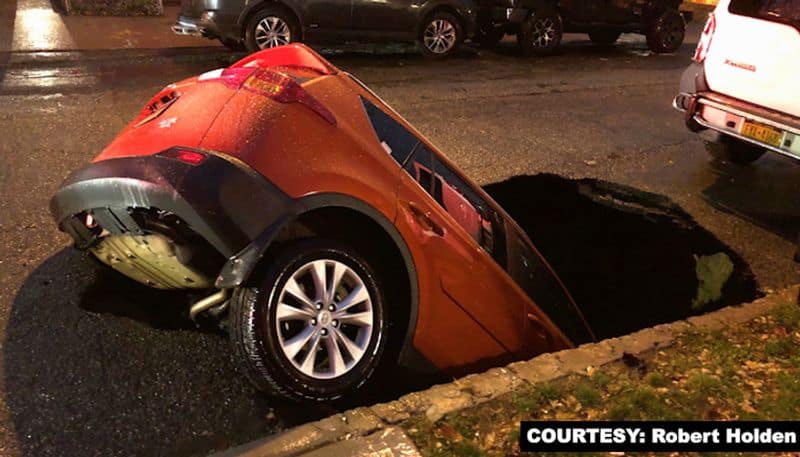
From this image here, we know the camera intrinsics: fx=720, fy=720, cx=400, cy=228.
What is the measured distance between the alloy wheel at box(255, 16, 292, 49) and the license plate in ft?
22.1

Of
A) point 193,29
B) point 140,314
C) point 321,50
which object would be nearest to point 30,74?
point 193,29

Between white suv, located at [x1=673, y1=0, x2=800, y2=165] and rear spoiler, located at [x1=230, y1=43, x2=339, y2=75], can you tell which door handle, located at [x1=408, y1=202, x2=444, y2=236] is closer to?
rear spoiler, located at [x1=230, y1=43, x2=339, y2=75]

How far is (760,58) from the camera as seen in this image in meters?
5.83

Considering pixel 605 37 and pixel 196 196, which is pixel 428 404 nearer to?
pixel 196 196

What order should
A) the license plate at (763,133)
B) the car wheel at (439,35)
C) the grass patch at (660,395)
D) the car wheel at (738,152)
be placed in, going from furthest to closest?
1. the car wheel at (439,35)
2. the car wheel at (738,152)
3. the license plate at (763,133)
4. the grass patch at (660,395)

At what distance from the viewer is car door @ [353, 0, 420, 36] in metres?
11.1

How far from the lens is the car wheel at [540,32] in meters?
12.8

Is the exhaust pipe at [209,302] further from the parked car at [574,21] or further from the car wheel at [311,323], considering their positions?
the parked car at [574,21]

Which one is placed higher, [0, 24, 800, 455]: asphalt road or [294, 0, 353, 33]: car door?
[294, 0, 353, 33]: car door

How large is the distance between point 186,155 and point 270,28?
8.10 metres

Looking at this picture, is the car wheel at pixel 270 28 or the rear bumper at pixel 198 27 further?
the car wheel at pixel 270 28

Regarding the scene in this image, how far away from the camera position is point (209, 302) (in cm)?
318

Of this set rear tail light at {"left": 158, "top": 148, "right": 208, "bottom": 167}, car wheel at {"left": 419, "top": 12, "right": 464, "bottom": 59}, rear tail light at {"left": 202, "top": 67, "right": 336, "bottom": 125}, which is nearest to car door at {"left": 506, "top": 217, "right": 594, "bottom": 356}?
rear tail light at {"left": 202, "top": 67, "right": 336, "bottom": 125}

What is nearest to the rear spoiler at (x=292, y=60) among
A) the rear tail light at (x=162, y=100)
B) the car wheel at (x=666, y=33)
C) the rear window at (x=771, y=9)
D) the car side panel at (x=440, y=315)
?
the rear tail light at (x=162, y=100)
